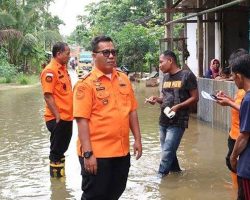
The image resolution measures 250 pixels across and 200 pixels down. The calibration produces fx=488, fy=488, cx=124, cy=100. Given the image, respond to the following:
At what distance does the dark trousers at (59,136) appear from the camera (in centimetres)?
646

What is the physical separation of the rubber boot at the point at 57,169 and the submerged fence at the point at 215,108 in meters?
3.97

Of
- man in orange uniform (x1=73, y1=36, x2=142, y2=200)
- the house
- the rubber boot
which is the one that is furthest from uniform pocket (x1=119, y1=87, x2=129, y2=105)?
the house

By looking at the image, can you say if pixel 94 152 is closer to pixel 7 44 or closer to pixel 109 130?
pixel 109 130

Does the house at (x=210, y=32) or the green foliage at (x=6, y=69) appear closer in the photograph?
the house at (x=210, y=32)

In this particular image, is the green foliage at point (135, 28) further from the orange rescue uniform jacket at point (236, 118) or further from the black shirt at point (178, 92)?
the orange rescue uniform jacket at point (236, 118)

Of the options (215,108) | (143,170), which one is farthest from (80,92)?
(215,108)

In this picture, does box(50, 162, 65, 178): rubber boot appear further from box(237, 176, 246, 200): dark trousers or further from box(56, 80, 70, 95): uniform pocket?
box(237, 176, 246, 200): dark trousers

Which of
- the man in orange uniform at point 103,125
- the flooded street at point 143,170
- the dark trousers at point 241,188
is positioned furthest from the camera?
the flooded street at point 143,170

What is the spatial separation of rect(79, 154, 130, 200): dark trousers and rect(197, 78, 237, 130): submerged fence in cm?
539

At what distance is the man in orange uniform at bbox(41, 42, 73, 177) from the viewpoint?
20.9 feet

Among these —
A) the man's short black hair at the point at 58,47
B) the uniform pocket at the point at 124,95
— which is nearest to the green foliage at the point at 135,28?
the man's short black hair at the point at 58,47

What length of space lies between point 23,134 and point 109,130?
6921 millimetres

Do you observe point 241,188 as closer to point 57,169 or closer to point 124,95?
point 124,95

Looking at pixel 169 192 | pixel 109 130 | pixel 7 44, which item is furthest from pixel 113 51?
pixel 7 44
